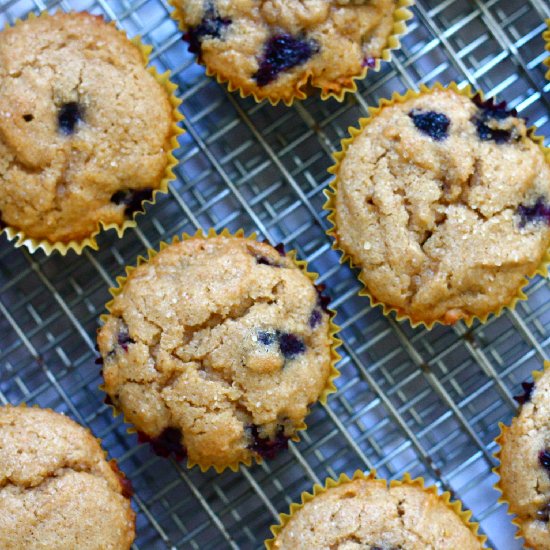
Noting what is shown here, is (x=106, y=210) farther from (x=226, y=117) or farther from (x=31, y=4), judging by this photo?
(x=31, y=4)

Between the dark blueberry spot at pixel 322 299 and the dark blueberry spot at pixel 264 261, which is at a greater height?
the dark blueberry spot at pixel 264 261

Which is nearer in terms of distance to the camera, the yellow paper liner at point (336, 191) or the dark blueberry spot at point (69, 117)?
the dark blueberry spot at point (69, 117)

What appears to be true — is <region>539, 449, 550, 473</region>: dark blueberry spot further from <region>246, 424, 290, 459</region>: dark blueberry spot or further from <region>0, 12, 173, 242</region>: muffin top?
<region>0, 12, 173, 242</region>: muffin top

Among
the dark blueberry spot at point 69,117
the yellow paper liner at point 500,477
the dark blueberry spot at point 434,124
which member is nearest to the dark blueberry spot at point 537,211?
the dark blueberry spot at point 434,124

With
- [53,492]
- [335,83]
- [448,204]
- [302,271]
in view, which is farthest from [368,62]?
[53,492]

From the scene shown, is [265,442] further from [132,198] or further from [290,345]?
[132,198]

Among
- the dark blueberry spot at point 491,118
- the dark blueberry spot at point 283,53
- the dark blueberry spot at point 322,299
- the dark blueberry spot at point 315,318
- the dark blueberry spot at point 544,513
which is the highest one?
the dark blueberry spot at point 283,53

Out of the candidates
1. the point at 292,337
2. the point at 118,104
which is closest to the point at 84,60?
the point at 118,104

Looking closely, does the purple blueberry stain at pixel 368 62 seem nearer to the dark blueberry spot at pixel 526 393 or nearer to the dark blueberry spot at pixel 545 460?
Answer: the dark blueberry spot at pixel 526 393
